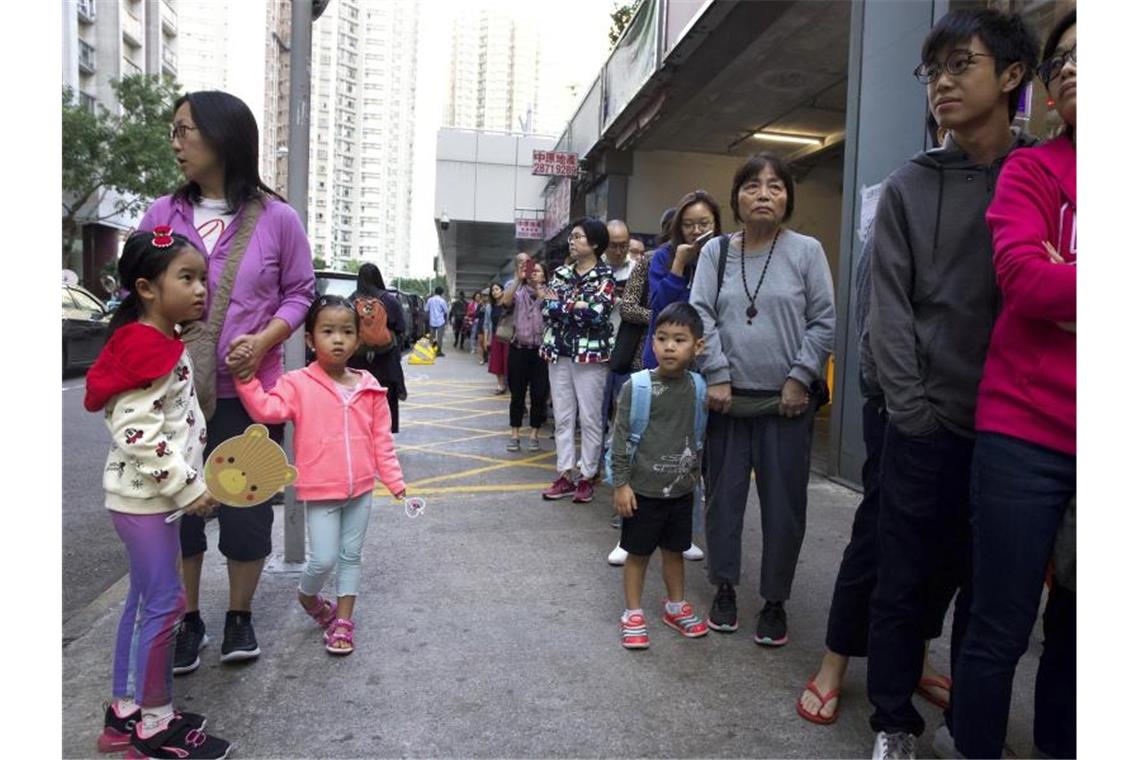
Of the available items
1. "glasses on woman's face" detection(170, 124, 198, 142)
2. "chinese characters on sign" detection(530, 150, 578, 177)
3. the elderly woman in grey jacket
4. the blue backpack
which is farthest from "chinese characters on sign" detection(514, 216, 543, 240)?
"glasses on woman's face" detection(170, 124, 198, 142)

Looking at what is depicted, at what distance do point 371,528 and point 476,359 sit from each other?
1709cm

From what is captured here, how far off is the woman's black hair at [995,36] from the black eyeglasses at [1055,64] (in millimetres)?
186

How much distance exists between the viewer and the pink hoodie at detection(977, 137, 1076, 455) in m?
1.67

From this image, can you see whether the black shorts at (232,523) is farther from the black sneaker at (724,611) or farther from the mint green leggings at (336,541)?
the black sneaker at (724,611)

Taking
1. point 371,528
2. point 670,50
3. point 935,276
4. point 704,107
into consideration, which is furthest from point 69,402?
point 935,276

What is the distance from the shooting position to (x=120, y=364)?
7.00 ft

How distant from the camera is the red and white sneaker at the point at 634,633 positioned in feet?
10.1

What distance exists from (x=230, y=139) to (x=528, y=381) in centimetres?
505

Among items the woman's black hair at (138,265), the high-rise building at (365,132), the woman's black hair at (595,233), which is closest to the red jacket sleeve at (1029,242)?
the woman's black hair at (138,265)

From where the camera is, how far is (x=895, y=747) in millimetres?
2227

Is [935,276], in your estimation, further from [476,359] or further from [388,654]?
[476,359]

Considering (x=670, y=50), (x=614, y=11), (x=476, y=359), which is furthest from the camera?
(x=476, y=359)

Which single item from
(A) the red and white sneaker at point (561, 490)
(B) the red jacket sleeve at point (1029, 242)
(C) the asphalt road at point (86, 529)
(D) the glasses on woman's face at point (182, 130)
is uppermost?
Result: (D) the glasses on woman's face at point (182, 130)

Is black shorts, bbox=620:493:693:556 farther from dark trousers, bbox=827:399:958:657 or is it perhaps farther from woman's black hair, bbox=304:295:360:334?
woman's black hair, bbox=304:295:360:334
